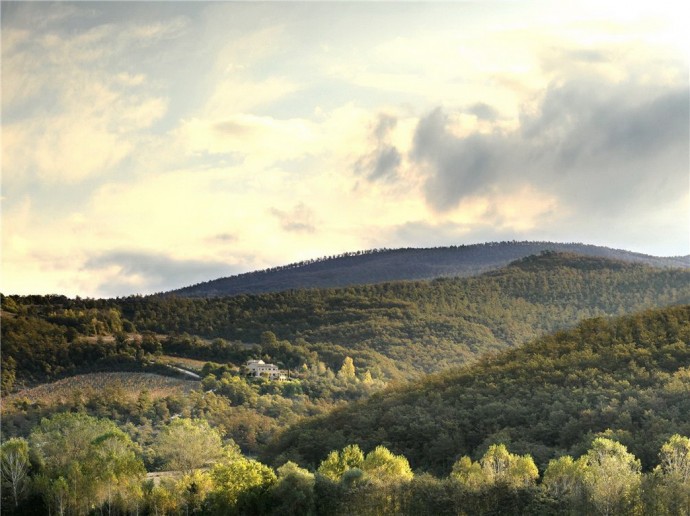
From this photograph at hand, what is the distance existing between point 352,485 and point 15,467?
3451 cm

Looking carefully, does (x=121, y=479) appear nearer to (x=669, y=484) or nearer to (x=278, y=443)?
(x=278, y=443)

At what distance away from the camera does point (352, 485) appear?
256 ft

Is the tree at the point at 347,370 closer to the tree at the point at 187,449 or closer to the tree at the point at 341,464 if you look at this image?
the tree at the point at 187,449

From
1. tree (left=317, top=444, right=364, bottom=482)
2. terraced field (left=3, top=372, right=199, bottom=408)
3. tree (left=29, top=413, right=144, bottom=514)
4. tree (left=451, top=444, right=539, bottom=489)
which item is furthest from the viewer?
terraced field (left=3, top=372, right=199, bottom=408)

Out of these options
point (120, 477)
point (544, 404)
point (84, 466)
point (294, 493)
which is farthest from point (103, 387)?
point (294, 493)

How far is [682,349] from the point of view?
356ft

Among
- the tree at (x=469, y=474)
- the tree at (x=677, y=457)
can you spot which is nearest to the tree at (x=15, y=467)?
the tree at (x=469, y=474)

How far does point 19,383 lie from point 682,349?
11793 cm

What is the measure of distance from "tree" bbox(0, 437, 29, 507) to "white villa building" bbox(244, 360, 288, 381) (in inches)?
3174

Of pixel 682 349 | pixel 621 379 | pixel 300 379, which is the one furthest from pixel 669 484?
pixel 300 379

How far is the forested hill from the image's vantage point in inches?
3622

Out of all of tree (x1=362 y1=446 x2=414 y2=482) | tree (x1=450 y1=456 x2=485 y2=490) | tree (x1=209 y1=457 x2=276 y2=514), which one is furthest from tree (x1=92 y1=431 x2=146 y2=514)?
tree (x1=450 y1=456 x2=485 y2=490)

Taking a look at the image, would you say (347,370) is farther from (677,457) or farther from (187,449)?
(677,457)

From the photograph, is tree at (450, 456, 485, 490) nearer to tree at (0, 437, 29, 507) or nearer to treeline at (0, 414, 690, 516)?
treeline at (0, 414, 690, 516)
